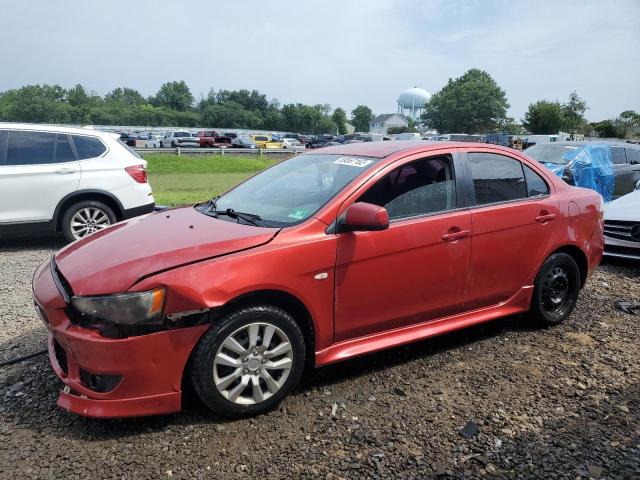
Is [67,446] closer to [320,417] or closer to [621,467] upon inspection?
[320,417]

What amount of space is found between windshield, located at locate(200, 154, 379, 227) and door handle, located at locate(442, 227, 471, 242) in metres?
0.73

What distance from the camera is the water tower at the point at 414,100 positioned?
5374 inches

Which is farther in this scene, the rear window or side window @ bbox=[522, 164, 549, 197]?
the rear window

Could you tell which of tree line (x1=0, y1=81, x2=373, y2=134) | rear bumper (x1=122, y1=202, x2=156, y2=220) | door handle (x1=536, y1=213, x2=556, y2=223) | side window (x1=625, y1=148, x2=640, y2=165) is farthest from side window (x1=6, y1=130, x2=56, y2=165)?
tree line (x1=0, y1=81, x2=373, y2=134)

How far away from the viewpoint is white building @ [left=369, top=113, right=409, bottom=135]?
5148 inches

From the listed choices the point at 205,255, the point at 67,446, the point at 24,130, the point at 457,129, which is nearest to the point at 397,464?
the point at 205,255

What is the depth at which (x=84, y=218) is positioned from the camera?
23.8ft

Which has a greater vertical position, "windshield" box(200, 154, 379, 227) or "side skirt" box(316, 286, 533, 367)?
"windshield" box(200, 154, 379, 227)

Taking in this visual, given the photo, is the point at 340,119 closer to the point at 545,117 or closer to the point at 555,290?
the point at 545,117

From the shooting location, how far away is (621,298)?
5.44m

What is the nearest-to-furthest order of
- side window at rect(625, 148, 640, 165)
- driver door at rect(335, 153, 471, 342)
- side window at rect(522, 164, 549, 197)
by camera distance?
1. driver door at rect(335, 153, 471, 342)
2. side window at rect(522, 164, 549, 197)
3. side window at rect(625, 148, 640, 165)

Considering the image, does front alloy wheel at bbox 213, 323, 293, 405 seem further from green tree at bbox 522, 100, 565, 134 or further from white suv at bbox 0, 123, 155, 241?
green tree at bbox 522, 100, 565, 134

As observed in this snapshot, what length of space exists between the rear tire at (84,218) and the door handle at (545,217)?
18.2 feet

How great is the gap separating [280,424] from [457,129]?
89.8 m
